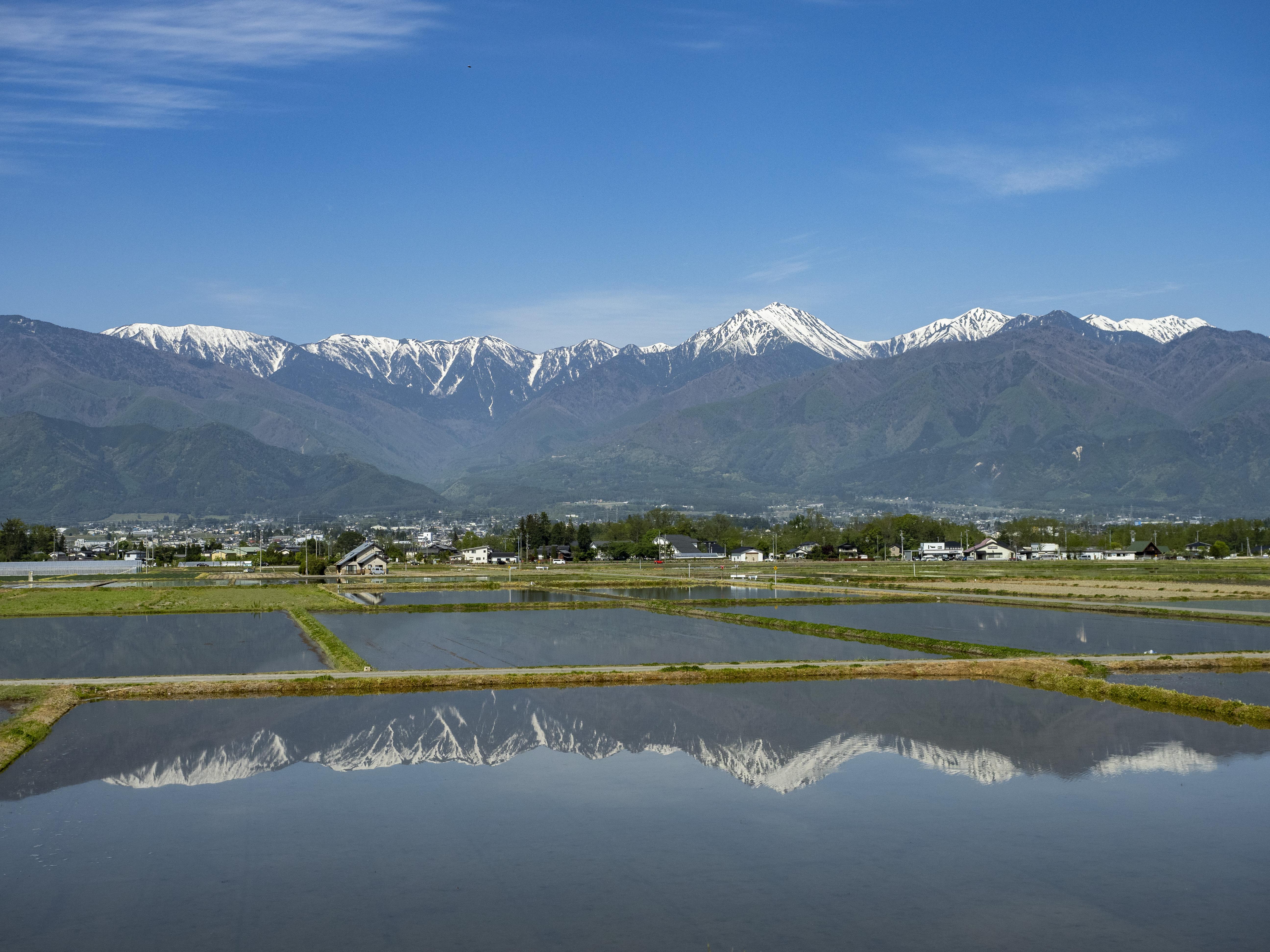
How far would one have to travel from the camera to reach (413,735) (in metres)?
20.9

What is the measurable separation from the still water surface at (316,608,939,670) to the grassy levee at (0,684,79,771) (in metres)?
7.82

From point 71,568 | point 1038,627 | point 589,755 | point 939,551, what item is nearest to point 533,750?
point 589,755

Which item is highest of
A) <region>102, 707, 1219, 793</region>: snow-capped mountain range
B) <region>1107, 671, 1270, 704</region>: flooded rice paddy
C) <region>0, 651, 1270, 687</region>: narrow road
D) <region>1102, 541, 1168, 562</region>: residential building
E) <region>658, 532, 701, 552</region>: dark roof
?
<region>658, 532, 701, 552</region>: dark roof

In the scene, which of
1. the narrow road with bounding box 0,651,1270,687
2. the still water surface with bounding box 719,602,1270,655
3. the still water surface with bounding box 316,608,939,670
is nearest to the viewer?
the narrow road with bounding box 0,651,1270,687

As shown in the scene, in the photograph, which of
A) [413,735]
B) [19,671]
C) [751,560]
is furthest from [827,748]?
[751,560]

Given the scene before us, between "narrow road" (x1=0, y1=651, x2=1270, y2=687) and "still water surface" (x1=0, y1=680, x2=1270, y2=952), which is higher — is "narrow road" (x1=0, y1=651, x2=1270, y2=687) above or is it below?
above

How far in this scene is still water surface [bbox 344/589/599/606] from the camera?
54.1 m

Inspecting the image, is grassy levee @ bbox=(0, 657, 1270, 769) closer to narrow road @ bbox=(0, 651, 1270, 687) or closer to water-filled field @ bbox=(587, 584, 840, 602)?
narrow road @ bbox=(0, 651, 1270, 687)

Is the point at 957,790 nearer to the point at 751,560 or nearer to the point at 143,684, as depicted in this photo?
the point at 143,684

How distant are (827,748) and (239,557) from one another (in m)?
130

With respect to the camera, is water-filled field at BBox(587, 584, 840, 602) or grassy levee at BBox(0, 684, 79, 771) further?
water-filled field at BBox(587, 584, 840, 602)

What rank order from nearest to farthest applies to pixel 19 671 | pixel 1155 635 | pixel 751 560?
pixel 19 671
pixel 1155 635
pixel 751 560

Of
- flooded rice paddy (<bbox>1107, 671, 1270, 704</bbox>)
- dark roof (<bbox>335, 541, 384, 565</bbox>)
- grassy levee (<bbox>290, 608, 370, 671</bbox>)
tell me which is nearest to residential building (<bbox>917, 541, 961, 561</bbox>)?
dark roof (<bbox>335, 541, 384, 565</bbox>)

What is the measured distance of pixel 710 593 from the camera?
62281 millimetres
